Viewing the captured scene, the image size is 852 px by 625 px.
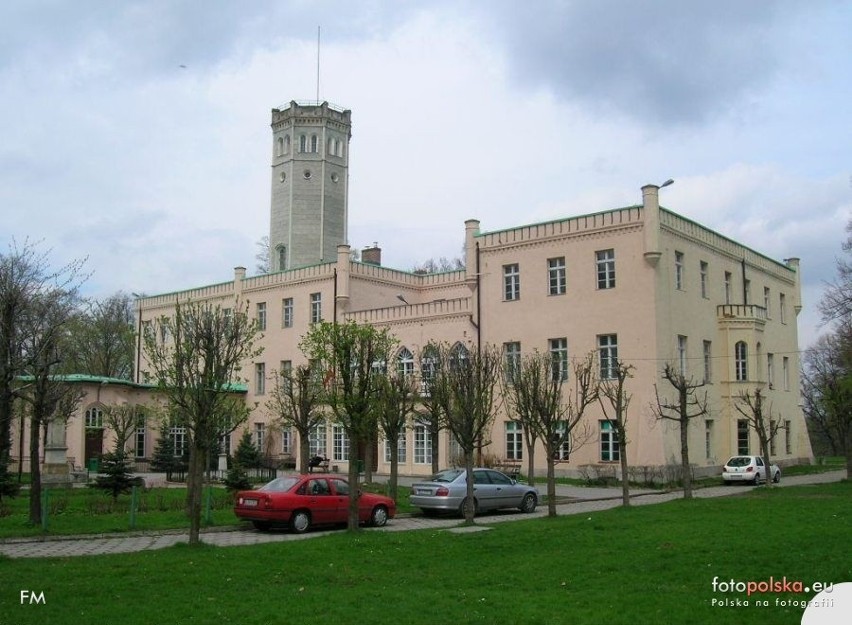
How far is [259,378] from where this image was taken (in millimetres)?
50000

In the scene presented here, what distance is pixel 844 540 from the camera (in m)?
13.3

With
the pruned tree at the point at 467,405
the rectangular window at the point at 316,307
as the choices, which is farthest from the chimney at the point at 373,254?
the pruned tree at the point at 467,405

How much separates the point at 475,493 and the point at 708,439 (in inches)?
718

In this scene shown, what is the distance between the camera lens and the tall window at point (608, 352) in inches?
1393

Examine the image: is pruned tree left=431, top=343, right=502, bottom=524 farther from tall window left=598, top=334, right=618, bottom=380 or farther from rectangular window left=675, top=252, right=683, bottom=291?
rectangular window left=675, top=252, right=683, bottom=291

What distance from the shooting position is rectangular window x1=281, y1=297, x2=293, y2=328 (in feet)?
160

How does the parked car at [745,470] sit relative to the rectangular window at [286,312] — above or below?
below

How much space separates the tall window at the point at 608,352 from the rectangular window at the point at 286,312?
1958 centimetres

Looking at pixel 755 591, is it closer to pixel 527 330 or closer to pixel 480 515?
pixel 480 515

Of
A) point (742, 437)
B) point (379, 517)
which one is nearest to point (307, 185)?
point (742, 437)

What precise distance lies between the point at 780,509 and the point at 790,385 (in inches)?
1076

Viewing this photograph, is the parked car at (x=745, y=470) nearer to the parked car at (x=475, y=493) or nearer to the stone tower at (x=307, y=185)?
the parked car at (x=475, y=493)

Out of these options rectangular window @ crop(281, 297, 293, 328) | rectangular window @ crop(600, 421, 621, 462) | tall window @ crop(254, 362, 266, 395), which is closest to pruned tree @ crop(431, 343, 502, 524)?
rectangular window @ crop(600, 421, 621, 462)

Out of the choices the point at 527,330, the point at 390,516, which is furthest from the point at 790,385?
the point at 390,516
